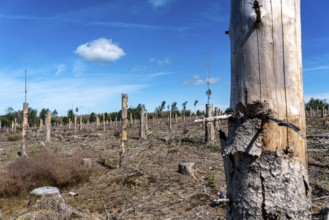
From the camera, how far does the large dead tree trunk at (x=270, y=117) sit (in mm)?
1463

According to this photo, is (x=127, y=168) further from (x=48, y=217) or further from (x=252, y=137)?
(x=252, y=137)

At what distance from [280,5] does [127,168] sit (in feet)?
30.4

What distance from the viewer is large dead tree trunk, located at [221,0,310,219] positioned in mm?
1463

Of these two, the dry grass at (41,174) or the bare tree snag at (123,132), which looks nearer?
the dry grass at (41,174)

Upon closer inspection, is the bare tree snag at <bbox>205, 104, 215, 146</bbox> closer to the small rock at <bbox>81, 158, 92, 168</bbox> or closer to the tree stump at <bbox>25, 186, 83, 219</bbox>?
the small rock at <bbox>81, 158, 92, 168</bbox>

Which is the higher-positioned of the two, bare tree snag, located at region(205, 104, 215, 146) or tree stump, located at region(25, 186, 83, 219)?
bare tree snag, located at region(205, 104, 215, 146)

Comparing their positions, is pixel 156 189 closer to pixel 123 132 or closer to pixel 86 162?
pixel 123 132

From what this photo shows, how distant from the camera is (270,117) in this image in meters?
1.48

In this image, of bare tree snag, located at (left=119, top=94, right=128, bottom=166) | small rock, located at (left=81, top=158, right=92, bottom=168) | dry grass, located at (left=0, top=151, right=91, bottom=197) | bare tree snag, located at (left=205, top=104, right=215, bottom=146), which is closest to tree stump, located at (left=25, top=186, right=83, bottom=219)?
dry grass, located at (left=0, top=151, right=91, bottom=197)

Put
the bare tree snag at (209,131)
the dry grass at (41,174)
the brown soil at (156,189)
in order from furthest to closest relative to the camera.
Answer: the bare tree snag at (209,131), the dry grass at (41,174), the brown soil at (156,189)

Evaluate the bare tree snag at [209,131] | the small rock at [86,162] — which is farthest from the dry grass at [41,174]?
the bare tree snag at [209,131]

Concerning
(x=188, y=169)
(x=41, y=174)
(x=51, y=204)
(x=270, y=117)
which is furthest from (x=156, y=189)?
(x=270, y=117)

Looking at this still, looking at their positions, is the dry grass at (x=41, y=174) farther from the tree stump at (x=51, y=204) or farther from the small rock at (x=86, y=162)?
the tree stump at (x=51, y=204)

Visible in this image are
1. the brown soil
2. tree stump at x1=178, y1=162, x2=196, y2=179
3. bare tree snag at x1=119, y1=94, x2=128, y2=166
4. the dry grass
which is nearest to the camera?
the brown soil
